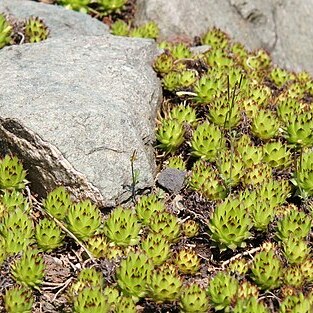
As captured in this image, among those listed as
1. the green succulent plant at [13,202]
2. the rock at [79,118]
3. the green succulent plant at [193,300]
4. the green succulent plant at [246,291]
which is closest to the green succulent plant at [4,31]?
the rock at [79,118]

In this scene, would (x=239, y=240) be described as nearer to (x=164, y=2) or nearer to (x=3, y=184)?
(x=3, y=184)

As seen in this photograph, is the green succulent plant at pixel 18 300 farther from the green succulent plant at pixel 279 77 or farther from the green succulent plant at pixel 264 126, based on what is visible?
the green succulent plant at pixel 279 77

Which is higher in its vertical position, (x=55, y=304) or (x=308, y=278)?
(x=308, y=278)

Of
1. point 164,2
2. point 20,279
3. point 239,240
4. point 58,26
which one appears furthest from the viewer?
point 164,2

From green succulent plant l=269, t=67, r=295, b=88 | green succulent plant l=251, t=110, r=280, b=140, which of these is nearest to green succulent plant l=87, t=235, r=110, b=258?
green succulent plant l=251, t=110, r=280, b=140

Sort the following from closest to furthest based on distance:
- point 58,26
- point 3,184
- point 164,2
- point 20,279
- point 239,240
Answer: point 20,279 → point 239,240 → point 3,184 → point 58,26 → point 164,2

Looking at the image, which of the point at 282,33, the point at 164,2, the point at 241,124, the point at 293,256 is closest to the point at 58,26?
the point at 164,2
